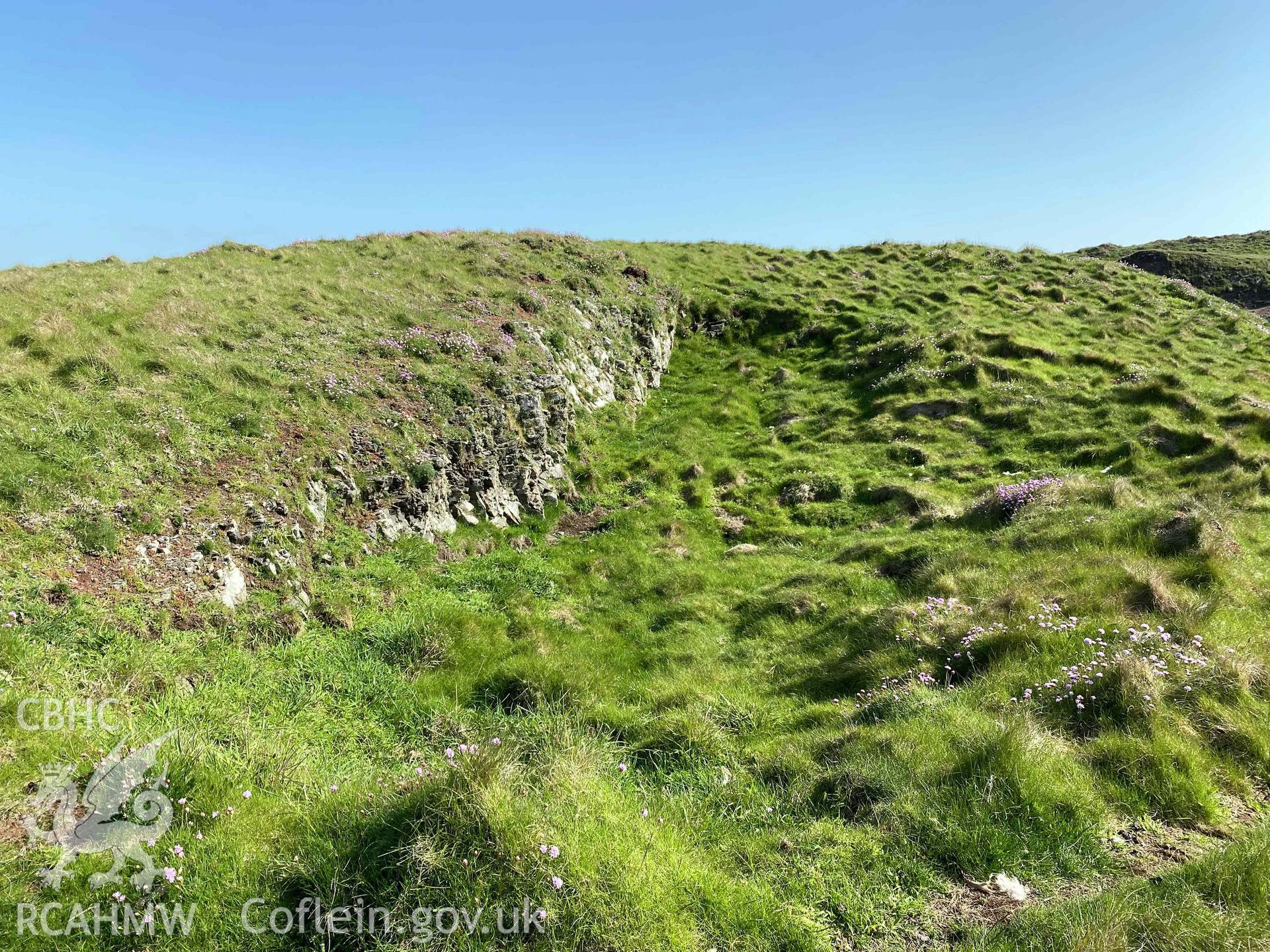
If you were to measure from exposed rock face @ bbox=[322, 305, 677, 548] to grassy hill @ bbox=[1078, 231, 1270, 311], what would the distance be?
66246mm

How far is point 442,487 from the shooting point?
14.7m

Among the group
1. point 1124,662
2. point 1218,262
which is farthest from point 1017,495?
point 1218,262

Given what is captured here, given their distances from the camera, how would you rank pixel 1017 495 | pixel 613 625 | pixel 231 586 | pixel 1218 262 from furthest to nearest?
pixel 1218 262
pixel 1017 495
pixel 613 625
pixel 231 586

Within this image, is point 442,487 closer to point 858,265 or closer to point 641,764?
point 641,764

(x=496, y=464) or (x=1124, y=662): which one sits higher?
(x=496, y=464)

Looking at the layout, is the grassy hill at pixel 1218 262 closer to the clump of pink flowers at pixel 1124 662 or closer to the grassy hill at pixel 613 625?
the grassy hill at pixel 613 625

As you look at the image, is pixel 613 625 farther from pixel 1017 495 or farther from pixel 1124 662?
pixel 1017 495

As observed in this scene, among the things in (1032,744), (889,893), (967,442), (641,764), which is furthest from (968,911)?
(967,442)

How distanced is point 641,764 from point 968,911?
3.97 m

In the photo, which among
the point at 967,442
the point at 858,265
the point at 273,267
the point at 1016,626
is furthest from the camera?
the point at 858,265

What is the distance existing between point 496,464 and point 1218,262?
354 ft

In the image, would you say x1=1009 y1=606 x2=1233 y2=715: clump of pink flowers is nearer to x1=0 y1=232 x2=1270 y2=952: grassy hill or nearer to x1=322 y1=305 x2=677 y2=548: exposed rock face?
x1=0 y1=232 x2=1270 y2=952: grassy hill

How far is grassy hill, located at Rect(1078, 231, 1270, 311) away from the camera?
70188 mm

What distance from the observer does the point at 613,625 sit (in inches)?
507
